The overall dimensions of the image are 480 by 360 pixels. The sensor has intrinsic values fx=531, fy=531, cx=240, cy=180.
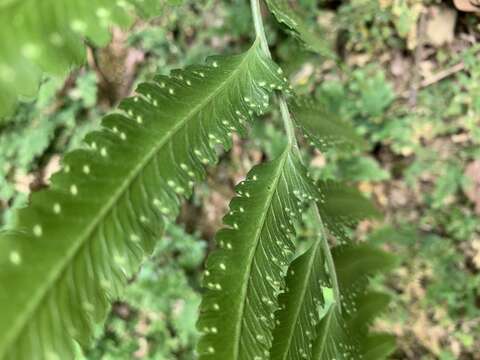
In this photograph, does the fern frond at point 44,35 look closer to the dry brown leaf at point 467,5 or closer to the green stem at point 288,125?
the green stem at point 288,125

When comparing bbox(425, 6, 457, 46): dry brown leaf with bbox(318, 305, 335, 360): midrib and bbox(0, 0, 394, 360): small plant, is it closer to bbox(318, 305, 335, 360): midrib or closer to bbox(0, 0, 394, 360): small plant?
bbox(0, 0, 394, 360): small plant

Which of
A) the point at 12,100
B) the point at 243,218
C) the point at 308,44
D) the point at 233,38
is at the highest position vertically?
the point at 233,38

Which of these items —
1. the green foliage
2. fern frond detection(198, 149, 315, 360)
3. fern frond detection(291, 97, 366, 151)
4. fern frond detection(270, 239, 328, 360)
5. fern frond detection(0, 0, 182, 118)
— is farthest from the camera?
the green foliage

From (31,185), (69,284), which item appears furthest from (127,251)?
(31,185)

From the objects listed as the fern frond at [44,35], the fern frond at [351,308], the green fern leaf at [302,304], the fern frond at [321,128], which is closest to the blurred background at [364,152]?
the fern frond at [321,128]

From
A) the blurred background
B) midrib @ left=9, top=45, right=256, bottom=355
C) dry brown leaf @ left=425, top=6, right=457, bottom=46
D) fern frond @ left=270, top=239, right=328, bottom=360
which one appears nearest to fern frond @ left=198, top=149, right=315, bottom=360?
fern frond @ left=270, top=239, right=328, bottom=360

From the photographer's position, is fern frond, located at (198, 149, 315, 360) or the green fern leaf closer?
fern frond, located at (198, 149, 315, 360)

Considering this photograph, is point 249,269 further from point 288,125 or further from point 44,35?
point 44,35

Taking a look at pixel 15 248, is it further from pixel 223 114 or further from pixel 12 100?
pixel 223 114

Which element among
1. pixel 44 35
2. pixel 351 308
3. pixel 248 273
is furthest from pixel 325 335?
pixel 44 35
